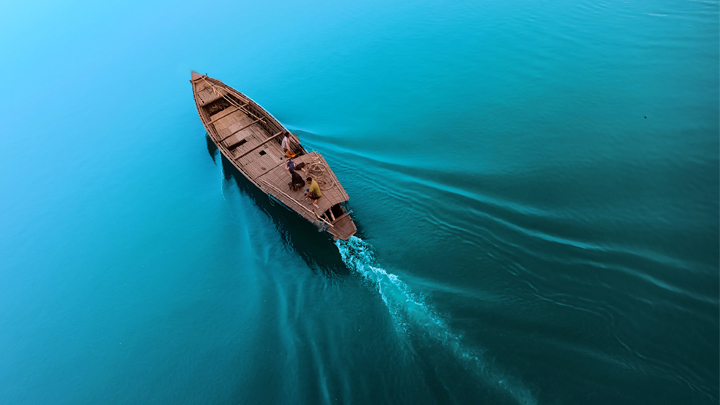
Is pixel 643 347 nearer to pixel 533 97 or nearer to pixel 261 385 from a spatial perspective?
pixel 261 385

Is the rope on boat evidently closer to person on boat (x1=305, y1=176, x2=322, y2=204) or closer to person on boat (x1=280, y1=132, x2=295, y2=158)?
person on boat (x1=305, y1=176, x2=322, y2=204)

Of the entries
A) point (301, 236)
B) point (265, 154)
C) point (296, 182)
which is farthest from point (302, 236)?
point (265, 154)

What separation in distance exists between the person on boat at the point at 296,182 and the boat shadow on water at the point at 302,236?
→ 7.41 ft

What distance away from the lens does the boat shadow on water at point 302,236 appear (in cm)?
1991

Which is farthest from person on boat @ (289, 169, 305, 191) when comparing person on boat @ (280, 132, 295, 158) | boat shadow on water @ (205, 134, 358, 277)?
boat shadow on water @ (205, 134, 358, 277)

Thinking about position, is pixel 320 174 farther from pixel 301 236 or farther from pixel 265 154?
pixel 265 154

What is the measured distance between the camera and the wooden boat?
19.7 m

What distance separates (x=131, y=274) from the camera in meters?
22.3

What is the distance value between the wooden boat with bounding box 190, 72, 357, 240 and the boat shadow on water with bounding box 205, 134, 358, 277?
1542 mm

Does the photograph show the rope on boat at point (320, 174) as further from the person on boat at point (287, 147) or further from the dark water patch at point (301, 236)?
the dark water patch at point (301, 236)

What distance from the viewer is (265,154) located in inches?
947

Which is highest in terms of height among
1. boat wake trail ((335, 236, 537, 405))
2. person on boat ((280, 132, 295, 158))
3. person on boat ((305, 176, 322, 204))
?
person on boat ((280, 132, 295, 158))

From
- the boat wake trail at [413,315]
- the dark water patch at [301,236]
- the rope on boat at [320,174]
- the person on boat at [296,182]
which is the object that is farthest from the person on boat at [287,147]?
the boat wake trail at [413,315]

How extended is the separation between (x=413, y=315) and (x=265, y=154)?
46.3 feet
